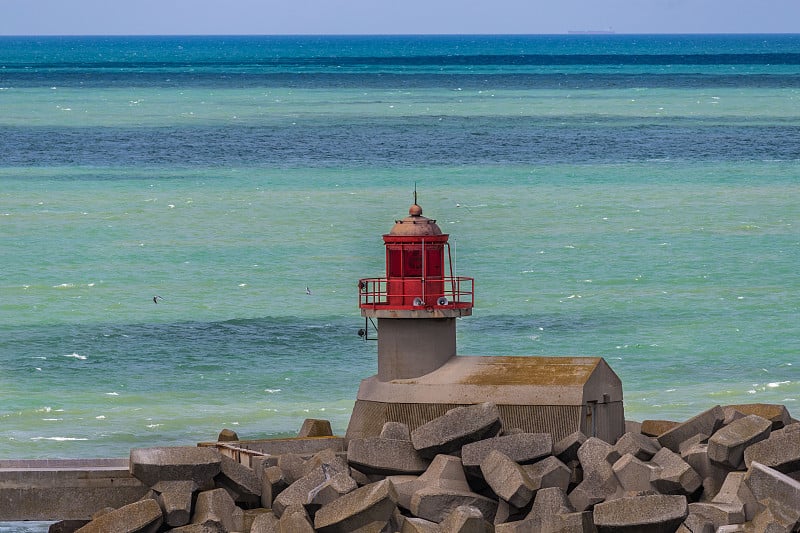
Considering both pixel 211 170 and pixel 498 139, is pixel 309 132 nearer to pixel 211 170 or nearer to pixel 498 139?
pixel 498 139

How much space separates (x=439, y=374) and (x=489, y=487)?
78.8 inches

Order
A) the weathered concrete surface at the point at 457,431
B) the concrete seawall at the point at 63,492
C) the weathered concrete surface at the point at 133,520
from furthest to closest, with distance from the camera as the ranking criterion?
the concrete seawall at the point at 63,492, the weathered concrete surface at the point at 457,431, the weathered concrete surface at the point at 133,520

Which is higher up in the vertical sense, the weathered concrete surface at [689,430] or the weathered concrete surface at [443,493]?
the weathered concrete surface at [689,430]

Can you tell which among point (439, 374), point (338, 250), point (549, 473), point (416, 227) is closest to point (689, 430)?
point (549, 473)

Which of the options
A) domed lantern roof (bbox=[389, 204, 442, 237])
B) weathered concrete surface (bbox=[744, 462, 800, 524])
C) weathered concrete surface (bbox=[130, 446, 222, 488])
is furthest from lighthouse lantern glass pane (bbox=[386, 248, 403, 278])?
weathered concrete surface (bbox=[744, 462, 800, 524])

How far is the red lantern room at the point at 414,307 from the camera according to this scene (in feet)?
61.8

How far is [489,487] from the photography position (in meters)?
17.1

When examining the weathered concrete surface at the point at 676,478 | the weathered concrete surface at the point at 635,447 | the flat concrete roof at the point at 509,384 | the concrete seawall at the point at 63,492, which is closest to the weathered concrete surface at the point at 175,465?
the concrete seawall at the point at 63,492

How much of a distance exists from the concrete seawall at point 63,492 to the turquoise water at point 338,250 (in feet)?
20.9

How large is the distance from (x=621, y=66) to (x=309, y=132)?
93.0 m

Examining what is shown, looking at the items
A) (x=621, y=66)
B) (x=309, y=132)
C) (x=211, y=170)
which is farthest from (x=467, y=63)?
(x=211, y=170)

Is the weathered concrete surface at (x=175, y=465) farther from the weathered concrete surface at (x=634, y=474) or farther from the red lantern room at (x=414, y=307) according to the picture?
the weathered concrete surface at (x=634, y=474)

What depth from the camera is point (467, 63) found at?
7343 inches

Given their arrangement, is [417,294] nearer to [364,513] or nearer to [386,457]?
[386,457]
